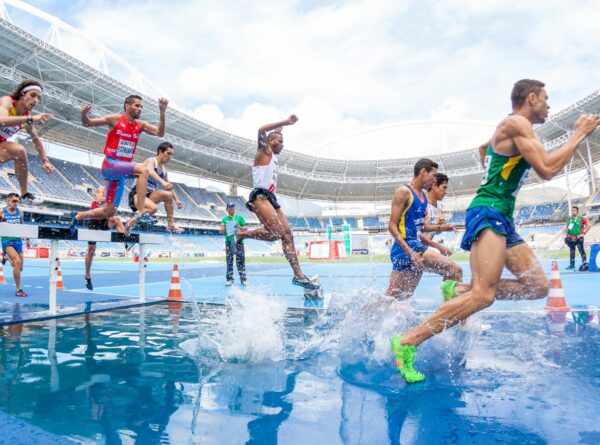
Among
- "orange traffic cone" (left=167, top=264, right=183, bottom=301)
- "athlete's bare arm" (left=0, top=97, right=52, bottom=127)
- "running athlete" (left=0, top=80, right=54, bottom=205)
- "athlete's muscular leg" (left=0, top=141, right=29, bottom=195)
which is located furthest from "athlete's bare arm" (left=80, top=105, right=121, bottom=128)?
"orange traffic cone" (left=167, top=264, right=183, bottom=301)

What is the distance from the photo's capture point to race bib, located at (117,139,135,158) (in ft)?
19.1

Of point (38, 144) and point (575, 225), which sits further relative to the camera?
point (575, 225)

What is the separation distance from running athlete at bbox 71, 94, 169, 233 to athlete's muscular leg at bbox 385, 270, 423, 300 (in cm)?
353

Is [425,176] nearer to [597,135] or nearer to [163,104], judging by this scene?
[163,104]

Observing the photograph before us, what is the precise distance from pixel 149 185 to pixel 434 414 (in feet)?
18.4

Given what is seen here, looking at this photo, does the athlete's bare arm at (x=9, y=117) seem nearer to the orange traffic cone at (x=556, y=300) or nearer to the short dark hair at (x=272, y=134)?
the short dark hair at (x=272, y=134)


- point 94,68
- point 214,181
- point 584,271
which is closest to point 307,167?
point 214,181

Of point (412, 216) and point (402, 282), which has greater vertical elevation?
point (412, 216)

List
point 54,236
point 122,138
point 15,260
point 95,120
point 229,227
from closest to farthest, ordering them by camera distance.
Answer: point 95,120 → point 54,236 → point 122,138 → point 15,260 → point 229,227

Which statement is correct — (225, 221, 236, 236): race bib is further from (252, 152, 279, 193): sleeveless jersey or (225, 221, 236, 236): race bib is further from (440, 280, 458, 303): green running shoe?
(440, 280, 458, 303): green running shoe

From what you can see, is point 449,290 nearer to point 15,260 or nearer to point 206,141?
point 15,260

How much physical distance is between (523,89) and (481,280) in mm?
1368

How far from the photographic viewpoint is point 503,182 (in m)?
2.87

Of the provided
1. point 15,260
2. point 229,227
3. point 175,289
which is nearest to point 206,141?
point 229,227
